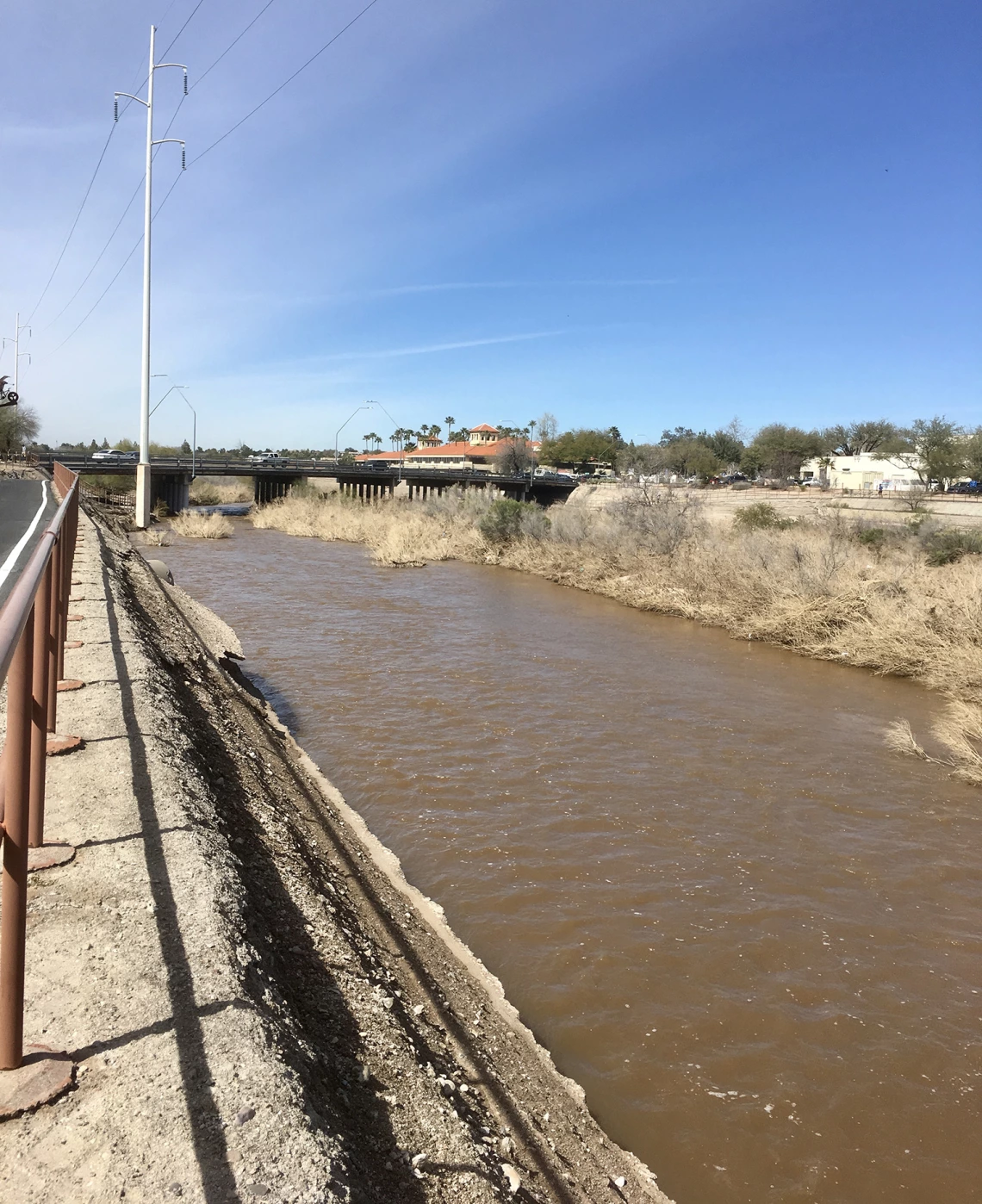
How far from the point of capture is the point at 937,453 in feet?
198

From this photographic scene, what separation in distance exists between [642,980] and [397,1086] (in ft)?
9.68

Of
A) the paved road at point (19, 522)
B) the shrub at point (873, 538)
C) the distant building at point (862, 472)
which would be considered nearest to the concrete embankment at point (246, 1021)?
the paved road at point (19, 522)

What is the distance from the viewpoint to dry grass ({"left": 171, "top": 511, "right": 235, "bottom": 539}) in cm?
4003

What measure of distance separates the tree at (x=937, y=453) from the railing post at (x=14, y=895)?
215ft

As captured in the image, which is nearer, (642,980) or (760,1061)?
(760,1061)

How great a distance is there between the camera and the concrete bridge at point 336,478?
172ft

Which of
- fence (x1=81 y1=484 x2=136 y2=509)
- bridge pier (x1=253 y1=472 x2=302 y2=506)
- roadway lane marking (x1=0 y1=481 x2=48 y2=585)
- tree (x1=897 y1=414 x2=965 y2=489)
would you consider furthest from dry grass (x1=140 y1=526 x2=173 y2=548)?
tree (x1=897 y1=414 x2=965 y2=489)

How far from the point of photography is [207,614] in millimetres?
16453

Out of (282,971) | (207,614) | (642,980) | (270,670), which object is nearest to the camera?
(282,971)

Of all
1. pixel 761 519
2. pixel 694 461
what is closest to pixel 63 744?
pixel 761 519

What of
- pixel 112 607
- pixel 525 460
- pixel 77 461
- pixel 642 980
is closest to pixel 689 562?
pixel 112 607

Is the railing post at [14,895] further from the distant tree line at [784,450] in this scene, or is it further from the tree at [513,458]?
the tree at [513,458]

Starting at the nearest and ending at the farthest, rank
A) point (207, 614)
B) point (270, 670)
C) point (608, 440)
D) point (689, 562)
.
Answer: point (270, 670)
point (207, 614)
point (689, 562)
point (608, 440)

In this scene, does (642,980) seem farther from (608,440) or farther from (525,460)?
(608,440)
